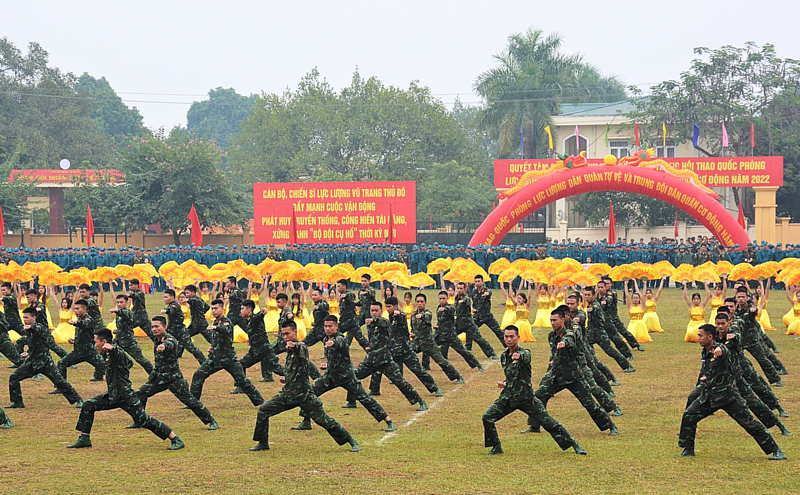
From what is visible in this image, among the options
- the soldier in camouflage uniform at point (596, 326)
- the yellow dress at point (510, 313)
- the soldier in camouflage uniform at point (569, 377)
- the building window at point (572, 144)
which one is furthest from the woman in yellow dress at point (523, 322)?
the building window at point (572, 144)

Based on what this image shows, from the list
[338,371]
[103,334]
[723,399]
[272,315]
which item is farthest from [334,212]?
[723,399]

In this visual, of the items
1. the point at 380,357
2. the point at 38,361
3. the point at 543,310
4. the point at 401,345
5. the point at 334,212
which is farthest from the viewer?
the point at 334,212

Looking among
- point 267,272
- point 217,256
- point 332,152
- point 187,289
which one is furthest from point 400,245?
point 332,152

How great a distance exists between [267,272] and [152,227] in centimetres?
4043

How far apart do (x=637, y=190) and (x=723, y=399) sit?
24.7 meters

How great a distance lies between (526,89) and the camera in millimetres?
54219

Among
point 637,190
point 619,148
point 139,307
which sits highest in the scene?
point 619,148

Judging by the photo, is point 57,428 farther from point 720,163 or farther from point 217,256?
point 720,163

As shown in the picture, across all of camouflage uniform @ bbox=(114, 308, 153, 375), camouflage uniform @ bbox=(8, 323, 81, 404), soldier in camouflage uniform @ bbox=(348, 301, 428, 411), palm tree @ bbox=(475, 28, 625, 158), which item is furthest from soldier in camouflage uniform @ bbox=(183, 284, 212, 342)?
palm tree @ bbox=(475, 28, 625, 158)

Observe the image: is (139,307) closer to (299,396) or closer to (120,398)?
(120,398)

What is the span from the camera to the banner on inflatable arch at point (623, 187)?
112 ft

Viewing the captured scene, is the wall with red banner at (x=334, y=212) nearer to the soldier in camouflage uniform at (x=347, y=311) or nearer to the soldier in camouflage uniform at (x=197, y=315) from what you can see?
the soldier in camouflage uniform at (x=347, y=311)

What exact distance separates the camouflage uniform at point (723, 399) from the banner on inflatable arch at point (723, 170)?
29.3 m

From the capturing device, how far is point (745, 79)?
50.7 m
